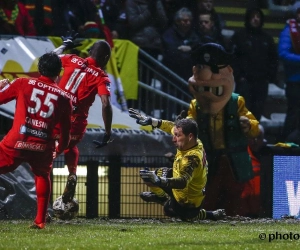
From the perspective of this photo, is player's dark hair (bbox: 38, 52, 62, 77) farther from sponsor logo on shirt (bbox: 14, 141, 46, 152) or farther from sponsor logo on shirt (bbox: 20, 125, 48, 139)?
sponsor logo on shirt (bbox: 14, 141, 46, 152)

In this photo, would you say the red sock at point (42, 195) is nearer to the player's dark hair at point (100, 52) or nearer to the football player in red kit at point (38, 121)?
the football player in red kit at point (38, 121)

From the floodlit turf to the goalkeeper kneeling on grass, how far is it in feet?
0.57

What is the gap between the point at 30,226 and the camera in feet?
36.1

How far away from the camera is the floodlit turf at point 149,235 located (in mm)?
9297

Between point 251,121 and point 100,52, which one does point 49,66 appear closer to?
point 100,52

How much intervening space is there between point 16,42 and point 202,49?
3129mm

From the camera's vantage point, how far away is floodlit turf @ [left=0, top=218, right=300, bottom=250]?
930 centimetres

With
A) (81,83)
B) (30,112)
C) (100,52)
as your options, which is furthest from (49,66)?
(100,52)

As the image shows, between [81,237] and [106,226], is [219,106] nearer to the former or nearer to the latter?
[106,226]

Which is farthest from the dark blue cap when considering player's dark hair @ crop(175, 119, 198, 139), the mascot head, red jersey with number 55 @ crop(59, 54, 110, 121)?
player's dark hair @ crop(175, 119, 198, 139)

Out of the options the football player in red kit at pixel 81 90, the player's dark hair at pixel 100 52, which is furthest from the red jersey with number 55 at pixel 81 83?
the player's dark hair at pixel 100 52

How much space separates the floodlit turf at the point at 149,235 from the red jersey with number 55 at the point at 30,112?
0.87m

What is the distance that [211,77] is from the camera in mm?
13492

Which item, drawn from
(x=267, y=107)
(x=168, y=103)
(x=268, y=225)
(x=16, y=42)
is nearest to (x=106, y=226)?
(x=268, y=225)
